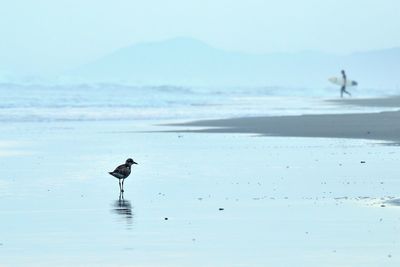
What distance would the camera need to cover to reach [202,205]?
11.9m

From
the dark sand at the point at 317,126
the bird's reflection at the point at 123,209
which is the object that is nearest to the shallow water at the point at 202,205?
the bird's reflection at the point at 123,209

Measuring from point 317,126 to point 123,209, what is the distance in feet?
51.9

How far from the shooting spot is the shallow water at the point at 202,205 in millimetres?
8748

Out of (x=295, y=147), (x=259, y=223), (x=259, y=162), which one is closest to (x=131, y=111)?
(x=295, y=147)

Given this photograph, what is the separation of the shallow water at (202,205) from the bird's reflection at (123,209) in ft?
0.04

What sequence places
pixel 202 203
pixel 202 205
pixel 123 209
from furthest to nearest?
pixel 202 203, pixel 202 205, pixel 123 209

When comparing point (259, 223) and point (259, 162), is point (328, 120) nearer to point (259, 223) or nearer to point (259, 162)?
point (259, 162)

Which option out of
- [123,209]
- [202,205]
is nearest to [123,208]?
[123,209]

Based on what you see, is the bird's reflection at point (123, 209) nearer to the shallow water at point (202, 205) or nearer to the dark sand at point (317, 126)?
the shallow water at point (202, 205)

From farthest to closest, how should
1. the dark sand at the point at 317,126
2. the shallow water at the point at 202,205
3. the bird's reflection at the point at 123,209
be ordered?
the dark sand at the point at 317,126 < the bird's reflection at the point at 123,209 < the shallow water at the point at 202,205

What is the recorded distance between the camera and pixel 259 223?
1038 centimetres

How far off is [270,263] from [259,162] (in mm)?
8734

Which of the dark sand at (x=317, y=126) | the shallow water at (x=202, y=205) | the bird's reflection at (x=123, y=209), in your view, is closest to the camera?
Answer: the shallow water at (x=202, y=205)

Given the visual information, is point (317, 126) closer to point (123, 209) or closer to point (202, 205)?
point (202, 205)
